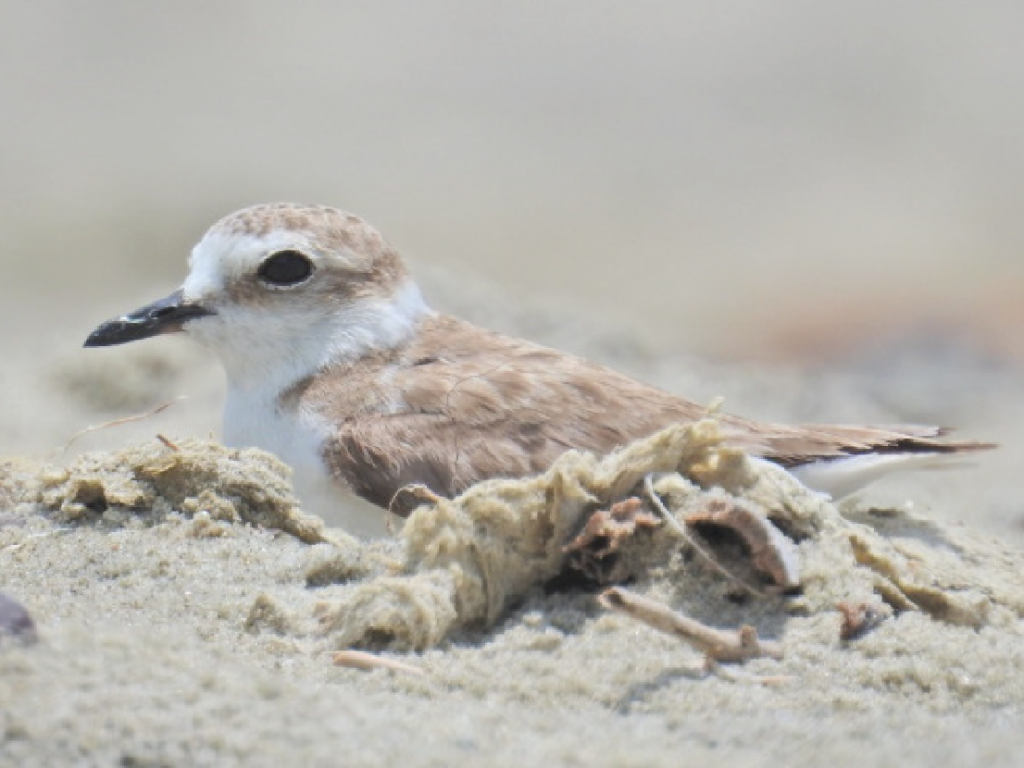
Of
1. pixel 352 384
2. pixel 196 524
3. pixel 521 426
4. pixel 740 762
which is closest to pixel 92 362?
pixel 352 384

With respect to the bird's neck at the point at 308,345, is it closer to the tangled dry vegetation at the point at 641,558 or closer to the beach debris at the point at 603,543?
the tangled dry vegetation at the point at 641,558

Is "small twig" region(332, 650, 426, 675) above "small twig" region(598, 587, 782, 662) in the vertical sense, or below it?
below

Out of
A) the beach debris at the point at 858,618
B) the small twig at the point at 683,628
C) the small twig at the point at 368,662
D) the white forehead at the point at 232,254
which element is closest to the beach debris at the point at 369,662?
the small twig at the point at 368,662

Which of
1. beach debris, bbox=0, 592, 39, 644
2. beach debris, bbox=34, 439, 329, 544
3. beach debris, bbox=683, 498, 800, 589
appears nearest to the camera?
beach debris, bbox=0, 592, 39, 644

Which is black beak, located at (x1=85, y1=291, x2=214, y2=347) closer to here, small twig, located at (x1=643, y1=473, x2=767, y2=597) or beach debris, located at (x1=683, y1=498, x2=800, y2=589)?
small twig, located at (x1=643, y1=473, x2=767, y2=597)

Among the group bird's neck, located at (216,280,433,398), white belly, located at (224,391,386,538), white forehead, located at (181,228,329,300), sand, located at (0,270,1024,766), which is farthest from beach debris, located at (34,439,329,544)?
white forehead, located at (181,228,329,300)

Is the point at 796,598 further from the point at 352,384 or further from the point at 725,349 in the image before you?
the point at 725,349
